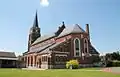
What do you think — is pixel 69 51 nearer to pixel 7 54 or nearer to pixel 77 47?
pixel 77 47

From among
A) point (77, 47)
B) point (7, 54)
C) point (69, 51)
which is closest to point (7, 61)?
point (7, 54)

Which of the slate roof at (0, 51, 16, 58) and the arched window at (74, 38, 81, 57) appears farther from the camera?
the slate roof at (0, 51, 16, 58)

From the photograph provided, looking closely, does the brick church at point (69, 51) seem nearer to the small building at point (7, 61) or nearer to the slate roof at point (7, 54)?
the small building at point (7, 61)

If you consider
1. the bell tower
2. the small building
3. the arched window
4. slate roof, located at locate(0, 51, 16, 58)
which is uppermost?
the bell tower

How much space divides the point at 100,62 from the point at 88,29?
966 centimetres

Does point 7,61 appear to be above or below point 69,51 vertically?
below

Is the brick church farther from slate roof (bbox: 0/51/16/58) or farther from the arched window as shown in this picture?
slate roof (bbox: 0/51/16/58)

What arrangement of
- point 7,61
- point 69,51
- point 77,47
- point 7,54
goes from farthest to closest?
point 7,54 < point 7,61 < point 77,47 < point 69,51

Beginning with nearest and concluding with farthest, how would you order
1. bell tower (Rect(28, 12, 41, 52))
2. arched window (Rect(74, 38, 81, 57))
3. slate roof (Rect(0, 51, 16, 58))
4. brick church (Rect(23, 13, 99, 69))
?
brick church (Rect(23, 13, 99, 69)), arched window (Rect(74, 38, 81, 57)), slate roof (Rect(0, 51, 16, 58)), bell tower (Rect(28, 12, 41, 52))

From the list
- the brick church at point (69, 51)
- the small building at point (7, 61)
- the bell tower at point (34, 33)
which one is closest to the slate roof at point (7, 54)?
the small building at point (7, 61)

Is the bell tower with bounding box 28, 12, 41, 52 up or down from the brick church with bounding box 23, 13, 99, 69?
up

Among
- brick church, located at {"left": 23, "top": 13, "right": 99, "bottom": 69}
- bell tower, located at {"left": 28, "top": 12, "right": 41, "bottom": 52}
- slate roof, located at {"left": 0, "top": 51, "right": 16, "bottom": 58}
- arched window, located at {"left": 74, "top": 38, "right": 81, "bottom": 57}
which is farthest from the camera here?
bell tower, located at {"left": 28, "top": 12, "right": 41, "bottom": 52}

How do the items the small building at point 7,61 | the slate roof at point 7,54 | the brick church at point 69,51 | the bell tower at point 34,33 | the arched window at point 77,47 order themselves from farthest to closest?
the bell tower at point 34,33
the slate roof at point 7,54
the small building at point 7,61
the arched window at point 77,47
the brick church at point 69,51

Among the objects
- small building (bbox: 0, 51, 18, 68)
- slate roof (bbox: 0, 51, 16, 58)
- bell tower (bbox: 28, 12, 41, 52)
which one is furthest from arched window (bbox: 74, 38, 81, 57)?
bell tower (bbox: 28, 12, 41, 52)
